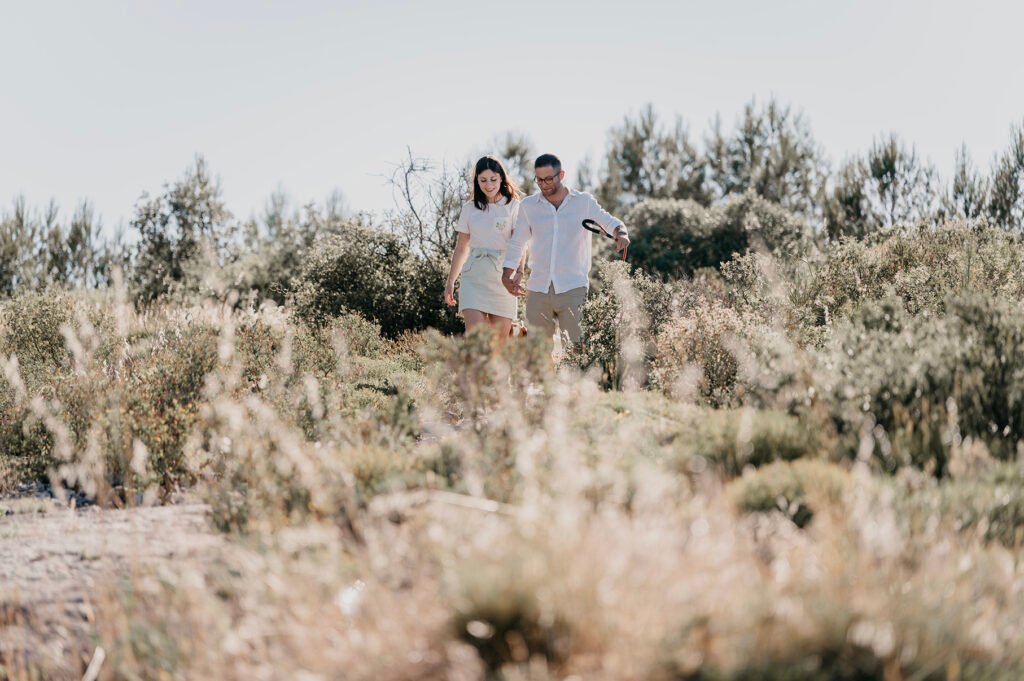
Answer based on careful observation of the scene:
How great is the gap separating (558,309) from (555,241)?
57cm

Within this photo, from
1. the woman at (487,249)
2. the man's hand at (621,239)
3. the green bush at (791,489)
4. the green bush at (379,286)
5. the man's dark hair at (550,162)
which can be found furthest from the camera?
the green bush at (379,286)

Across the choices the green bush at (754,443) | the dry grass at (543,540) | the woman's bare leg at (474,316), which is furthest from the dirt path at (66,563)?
the woman's bare leg at (474,316)

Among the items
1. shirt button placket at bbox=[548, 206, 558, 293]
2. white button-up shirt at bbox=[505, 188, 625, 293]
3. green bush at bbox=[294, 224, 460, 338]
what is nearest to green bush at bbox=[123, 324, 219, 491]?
white button-up shirt at bbox=[505, 188, 625, 293]

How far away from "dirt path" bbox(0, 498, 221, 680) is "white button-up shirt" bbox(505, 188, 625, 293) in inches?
143

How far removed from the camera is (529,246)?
315 inches

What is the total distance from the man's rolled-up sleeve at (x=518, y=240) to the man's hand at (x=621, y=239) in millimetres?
822

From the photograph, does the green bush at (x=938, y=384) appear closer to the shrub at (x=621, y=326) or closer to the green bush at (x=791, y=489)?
the green bush at (x=791, y=489)

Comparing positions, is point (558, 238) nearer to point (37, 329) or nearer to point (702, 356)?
point (702, 356)

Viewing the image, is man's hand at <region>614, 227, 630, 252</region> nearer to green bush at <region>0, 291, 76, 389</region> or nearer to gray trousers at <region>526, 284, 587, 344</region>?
gray trousers at <region>526, 284, 587, 344</region>

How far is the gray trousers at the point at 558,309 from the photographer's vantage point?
7707 millimetres

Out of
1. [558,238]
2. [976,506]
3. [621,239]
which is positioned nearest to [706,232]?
A: [558,238]

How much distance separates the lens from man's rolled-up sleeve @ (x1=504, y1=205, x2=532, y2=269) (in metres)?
7.64

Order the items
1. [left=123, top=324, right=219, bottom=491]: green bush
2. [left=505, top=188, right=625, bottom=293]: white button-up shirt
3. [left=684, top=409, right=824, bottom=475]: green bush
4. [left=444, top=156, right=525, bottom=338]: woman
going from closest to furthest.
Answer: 1. [left=684, top=409, right=824, bottom=475]: green bush
2. [left=123, top=324, right=219, bottom=491]: green bush
3. [left=505, top=188, right=625, bottom=293]: white button-up shirt
4. [left=444, top=156, right=525, bottom=338]: woman

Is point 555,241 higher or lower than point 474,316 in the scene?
higher
